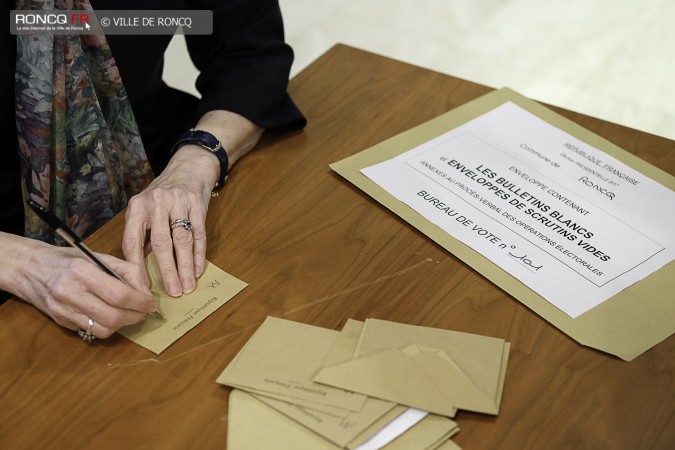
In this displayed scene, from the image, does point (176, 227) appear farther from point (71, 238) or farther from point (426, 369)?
point (426, 369)

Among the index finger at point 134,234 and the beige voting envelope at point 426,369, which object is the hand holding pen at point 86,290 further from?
the beige voting envelope at point 426,369

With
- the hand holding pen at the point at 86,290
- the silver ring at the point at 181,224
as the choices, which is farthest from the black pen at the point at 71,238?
the silver ring at the point at 181,224

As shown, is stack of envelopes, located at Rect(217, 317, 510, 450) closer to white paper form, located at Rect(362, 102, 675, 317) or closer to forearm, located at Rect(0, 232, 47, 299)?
white paper form, located at Rect(362, 102, 675, 317)

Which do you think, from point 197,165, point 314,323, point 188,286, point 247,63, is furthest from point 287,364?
point 247,63

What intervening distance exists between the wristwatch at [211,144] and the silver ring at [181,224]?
118 mm

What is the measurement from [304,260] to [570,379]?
0.35 m

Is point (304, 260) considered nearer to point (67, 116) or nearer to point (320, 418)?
point (320, 418)

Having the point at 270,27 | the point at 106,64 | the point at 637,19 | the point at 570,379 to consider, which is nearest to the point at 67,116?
the point at 106,64

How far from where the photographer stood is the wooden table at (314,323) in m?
0.75

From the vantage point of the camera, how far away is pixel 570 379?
80 cm

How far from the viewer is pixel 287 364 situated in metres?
0.80

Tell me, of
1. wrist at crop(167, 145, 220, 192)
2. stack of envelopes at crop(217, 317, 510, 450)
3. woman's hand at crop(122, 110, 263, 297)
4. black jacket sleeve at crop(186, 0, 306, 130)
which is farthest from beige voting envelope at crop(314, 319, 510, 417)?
black jacket sleeve at crop(186, 0, 306, 130)

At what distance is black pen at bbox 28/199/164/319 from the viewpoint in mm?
783

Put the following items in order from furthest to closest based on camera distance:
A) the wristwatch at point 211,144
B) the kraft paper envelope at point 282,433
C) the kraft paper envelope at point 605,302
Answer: the wristwatch at point 211,144
the kraft paper envelope at point 605,302
the kraft paper envelope at point 282,433
